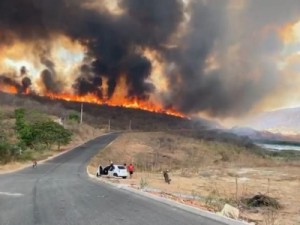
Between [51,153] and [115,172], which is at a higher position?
[51,153]

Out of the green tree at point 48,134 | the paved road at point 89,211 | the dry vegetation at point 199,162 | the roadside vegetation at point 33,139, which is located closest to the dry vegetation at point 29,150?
the roadside vegetation at point 33,139

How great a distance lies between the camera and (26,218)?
15.5 metres

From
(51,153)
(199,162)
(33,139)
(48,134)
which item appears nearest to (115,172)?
(51,153)

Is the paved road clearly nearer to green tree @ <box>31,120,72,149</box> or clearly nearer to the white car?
the white car

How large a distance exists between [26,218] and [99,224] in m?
2.90

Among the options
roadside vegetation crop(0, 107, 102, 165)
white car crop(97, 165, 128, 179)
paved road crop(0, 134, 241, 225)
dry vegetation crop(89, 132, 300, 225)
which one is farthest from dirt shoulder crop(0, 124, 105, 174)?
paved road crop(0, 134, 241, 225)

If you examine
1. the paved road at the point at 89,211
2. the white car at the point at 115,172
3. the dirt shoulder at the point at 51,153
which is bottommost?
the paved road at the point at 89,211

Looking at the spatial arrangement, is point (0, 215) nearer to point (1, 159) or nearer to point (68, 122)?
point (1, 159)

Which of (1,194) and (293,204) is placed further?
(293,204)

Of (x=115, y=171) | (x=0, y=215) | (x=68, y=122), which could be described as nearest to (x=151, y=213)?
(x=0, y=215)

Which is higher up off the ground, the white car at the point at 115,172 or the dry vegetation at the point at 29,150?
the dry vegetation at the point at 29,150

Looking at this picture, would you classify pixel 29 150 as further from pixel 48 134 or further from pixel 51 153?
pixel 48 134

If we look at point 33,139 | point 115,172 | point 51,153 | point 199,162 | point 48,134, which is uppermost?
point 48,134

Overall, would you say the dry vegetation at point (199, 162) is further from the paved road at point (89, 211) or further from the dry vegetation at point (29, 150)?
the paved road at point (89, 211)
